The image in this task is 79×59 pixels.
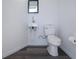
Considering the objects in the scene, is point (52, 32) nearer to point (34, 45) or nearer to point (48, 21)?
point (48, 21)

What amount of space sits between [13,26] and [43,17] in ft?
5.28

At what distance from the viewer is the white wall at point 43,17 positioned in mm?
4750

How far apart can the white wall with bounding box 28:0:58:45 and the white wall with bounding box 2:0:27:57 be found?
358mm

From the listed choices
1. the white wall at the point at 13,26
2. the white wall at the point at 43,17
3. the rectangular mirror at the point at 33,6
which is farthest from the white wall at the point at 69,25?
the white wall at the point at 13,26

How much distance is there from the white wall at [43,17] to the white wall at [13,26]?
36cm

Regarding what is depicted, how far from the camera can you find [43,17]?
15.7 ft

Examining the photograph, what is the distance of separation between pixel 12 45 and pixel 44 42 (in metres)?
1.63

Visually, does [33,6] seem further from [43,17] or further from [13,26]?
[13,26]

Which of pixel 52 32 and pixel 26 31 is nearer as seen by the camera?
pixel 52 32

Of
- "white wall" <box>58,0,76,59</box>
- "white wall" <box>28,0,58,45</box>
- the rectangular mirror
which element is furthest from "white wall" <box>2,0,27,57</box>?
"white wall" <box>58,0,76,59</box>

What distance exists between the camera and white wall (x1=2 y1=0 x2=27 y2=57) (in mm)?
3117

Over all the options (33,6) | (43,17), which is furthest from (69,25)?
(33,6)

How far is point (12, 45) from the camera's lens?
3.54 meters

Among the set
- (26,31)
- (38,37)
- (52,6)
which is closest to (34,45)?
(38,37)
